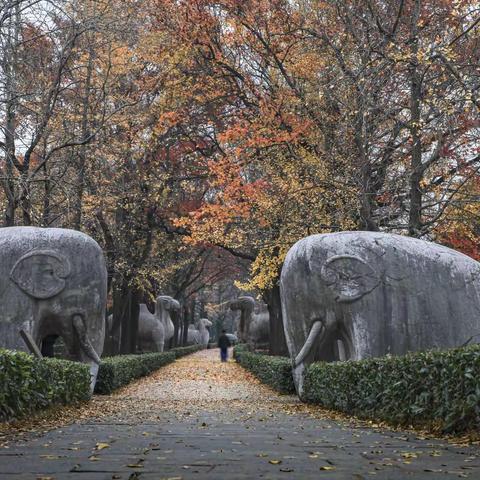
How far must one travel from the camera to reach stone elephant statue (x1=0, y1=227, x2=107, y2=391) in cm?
1280

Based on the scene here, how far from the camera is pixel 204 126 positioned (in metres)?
23.3

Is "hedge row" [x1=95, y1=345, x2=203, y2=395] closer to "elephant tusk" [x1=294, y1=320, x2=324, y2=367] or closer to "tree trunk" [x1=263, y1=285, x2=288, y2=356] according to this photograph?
"tree trunk" [x1=263, y1=285, x2=288, y2=356]

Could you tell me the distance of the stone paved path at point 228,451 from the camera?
4402 mm

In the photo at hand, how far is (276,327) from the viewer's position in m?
24.3

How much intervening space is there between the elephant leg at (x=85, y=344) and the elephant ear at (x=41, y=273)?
2.18ft

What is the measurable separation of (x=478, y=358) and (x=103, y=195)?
57.7ft

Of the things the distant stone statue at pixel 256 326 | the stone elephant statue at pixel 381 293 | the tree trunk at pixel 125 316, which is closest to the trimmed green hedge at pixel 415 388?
the stone elephant statue at pixel 381 293

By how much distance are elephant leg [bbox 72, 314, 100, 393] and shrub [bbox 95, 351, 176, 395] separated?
7.89 feet

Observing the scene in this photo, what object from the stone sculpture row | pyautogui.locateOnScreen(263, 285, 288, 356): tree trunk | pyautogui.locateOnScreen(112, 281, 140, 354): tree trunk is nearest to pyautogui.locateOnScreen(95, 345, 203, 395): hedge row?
pyautogui.locateOnScreen(112, 281, 140, 354): tree trunk

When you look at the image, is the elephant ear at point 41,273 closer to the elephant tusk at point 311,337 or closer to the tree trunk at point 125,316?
the elephant tusk at point 311,337

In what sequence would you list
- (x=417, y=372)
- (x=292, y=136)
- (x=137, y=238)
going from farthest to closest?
(x=137, y=238)
(x=292, y=136)
(x=417, y=372)

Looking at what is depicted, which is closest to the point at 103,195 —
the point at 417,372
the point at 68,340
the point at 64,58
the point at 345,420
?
the point at 64,58

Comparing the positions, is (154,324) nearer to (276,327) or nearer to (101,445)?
(276,327)

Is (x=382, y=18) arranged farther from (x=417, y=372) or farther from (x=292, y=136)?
(x=417, y=372)
